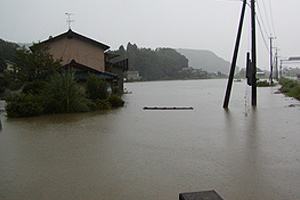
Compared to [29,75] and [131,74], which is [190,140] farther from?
[131,74]

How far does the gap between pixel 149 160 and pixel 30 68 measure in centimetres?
1273

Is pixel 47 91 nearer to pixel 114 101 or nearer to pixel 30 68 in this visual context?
pixel 30 68

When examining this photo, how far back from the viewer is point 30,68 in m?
16.7

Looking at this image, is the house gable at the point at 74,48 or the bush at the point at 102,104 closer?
the bush at the point at 102,104

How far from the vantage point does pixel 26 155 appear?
663cm

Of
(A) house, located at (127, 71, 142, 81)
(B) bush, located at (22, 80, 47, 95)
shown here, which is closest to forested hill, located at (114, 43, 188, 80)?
(A) house, located at (127, 71, 142, 81)

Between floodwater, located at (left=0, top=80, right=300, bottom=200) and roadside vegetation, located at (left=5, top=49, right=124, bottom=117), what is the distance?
8.00 feet

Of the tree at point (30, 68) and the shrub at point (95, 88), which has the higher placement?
the tree at point (30, 68)

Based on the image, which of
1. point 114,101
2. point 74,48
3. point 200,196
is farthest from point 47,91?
point 200,196

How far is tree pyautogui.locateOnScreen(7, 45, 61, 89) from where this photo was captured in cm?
1664

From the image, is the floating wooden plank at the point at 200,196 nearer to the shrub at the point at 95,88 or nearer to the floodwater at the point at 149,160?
the floodwater at the point at 149,160

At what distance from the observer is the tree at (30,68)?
16.6m

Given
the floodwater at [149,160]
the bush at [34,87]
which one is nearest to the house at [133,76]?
the bush at [34,87]

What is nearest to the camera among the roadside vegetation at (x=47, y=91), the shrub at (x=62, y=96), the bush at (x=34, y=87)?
the roadside vegetation at (x=47, y=91)
